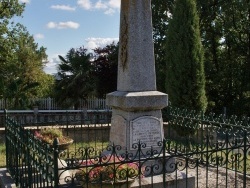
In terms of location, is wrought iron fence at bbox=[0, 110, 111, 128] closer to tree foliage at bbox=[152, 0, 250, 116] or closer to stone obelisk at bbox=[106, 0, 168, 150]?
stone obelisk at bbox=[106, 0, 168, 150]

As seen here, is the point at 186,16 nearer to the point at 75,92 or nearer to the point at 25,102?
the point at 75,92

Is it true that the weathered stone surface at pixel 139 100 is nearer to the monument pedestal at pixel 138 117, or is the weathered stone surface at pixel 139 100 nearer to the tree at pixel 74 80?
the monument pedestal at pixel 138 117

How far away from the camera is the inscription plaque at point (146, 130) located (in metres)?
6.68

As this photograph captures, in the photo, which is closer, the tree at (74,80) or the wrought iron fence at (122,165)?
the wrought iron fence at (122,165)

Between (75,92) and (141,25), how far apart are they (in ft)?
52.0

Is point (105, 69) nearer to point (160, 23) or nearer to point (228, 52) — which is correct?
point (160, 23)

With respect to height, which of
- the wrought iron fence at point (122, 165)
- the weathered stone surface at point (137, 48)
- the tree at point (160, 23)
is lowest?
the wrought iron fence at point (122, 165)

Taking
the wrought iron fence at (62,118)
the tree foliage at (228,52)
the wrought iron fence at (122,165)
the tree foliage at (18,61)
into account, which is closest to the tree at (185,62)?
the wrought iron fence at (62,118)

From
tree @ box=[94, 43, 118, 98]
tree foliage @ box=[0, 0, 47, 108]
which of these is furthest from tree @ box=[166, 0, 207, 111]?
tree foliage @ box=[0, 0, 47, 108]

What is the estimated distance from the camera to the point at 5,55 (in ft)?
77.8

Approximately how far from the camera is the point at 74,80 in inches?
852

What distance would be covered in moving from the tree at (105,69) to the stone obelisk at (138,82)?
50.5 ft

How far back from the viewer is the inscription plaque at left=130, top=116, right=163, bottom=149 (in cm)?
668

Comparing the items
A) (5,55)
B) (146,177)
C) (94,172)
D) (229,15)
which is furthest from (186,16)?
(5,55)
